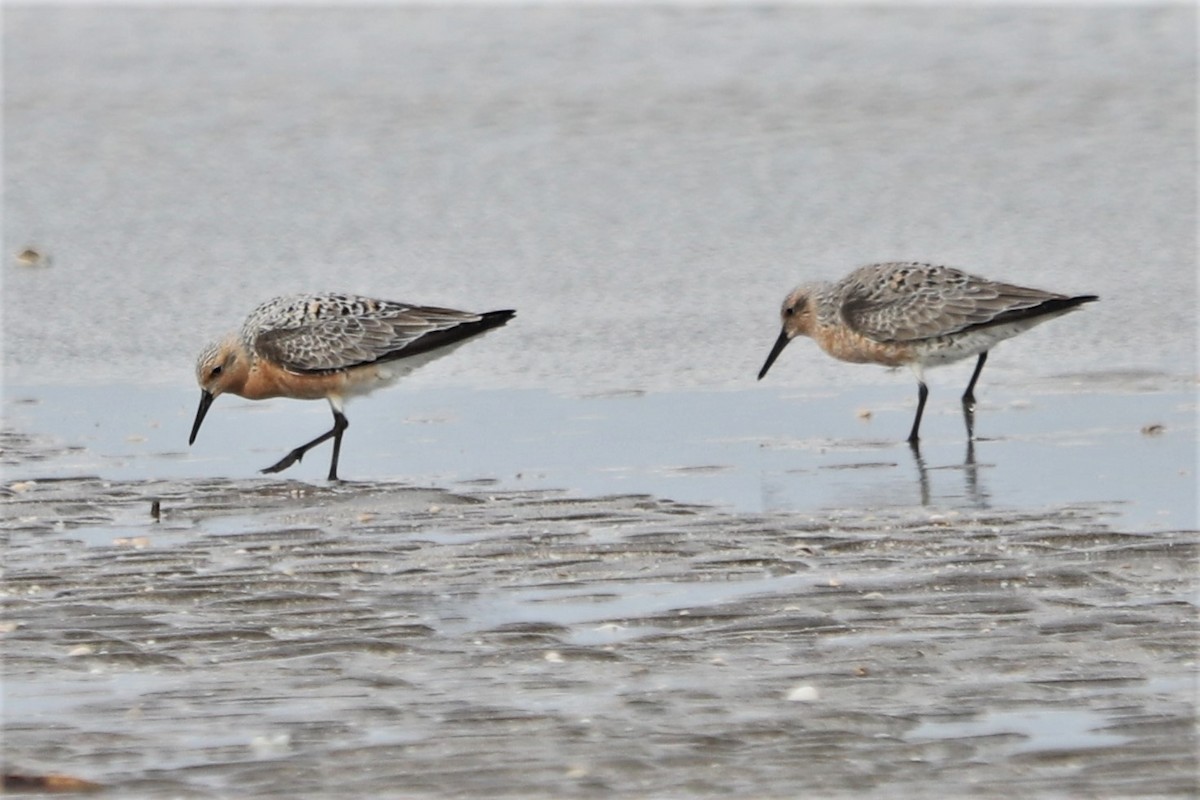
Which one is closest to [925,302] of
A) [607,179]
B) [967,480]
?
[967,480]

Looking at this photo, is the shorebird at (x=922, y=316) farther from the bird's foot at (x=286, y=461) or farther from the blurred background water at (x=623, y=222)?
the bird's foot at (x=286, y=461)

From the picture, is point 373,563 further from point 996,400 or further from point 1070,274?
point 1070,274

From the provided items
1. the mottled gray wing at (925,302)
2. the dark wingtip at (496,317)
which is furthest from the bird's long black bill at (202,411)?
the mottled gray wing at (925,302)

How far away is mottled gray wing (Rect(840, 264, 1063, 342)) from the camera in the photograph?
37.0 feet

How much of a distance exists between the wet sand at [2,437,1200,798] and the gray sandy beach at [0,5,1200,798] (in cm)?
2

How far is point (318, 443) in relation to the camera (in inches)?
405

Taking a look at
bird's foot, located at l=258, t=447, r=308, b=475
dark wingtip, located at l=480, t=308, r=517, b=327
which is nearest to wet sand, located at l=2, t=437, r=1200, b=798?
bird's foot, located at l=258, t=447, r=308, b=475

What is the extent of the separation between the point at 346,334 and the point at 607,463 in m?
1.84

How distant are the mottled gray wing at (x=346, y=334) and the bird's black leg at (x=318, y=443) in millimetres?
321

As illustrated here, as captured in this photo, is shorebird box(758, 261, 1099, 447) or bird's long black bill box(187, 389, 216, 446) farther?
shorebird box(758, 261, 1099, 447)

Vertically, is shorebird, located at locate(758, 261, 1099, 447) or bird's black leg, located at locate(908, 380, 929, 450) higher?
shorebird, located at locate(758, 261, 1099, 447)

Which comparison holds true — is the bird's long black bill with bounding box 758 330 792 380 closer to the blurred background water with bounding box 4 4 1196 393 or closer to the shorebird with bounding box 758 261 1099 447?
the shorebird with bounding box 758 261 1099 447

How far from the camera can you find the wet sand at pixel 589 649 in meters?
5.27

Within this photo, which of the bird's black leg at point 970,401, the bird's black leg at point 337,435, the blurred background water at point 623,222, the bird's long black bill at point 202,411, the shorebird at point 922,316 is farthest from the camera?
the shorebird at point 922,316
